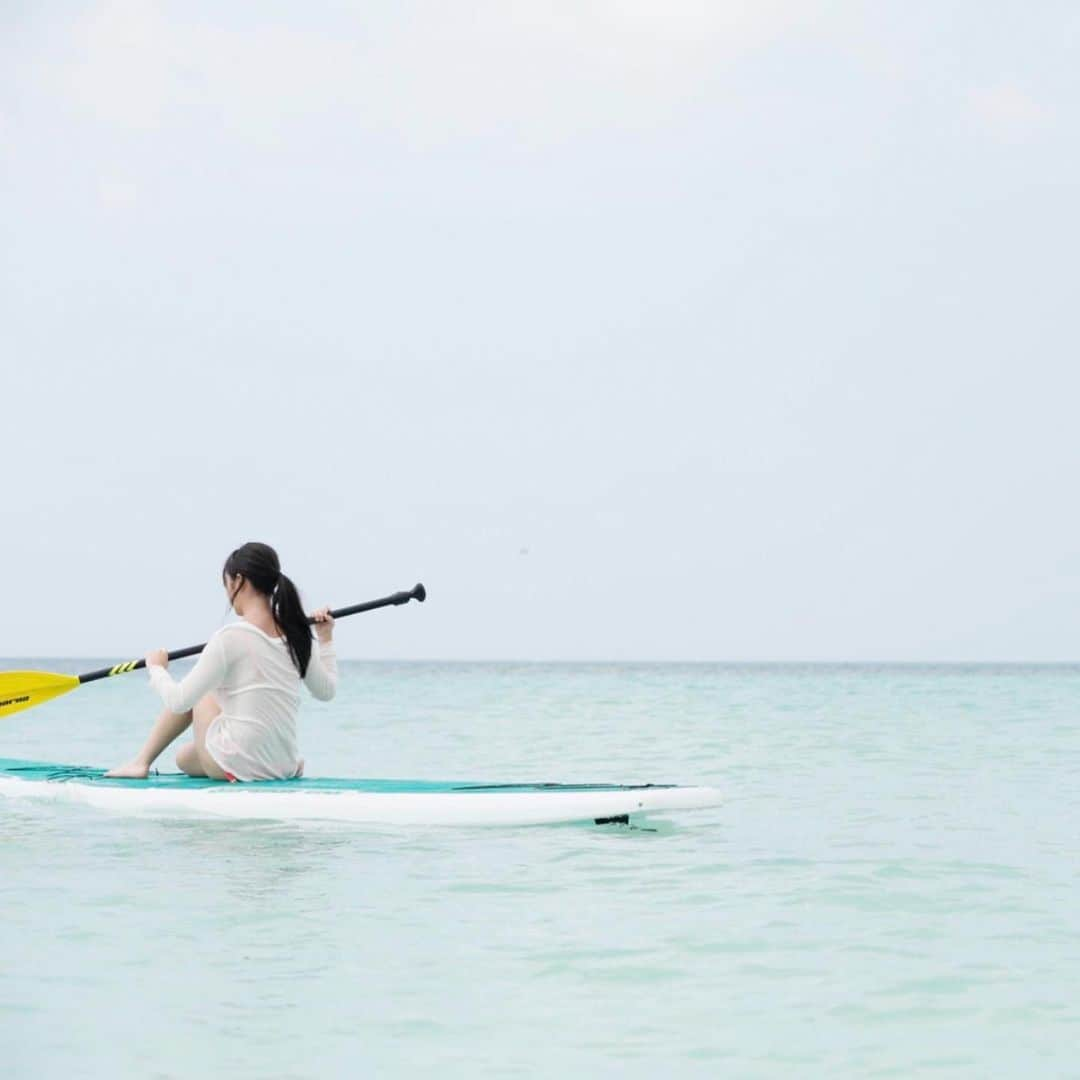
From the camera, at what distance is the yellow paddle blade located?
793 cm

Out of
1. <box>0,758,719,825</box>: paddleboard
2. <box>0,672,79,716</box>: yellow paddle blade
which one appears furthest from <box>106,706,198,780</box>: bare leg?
<box>0,672,79,716</box>: yellow paddle blade

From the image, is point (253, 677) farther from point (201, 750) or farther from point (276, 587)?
point (201, 750)

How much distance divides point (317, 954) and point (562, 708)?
651 inches

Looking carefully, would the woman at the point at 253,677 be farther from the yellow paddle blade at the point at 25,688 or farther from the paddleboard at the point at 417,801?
the yellow paddle blade at the point at 25,688

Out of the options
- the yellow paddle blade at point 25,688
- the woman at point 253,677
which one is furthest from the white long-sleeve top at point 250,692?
the yellow paddle blade at point 25,688

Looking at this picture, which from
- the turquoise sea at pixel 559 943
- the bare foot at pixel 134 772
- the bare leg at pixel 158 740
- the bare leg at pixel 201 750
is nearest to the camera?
the turquoise sea at pixel 559 943

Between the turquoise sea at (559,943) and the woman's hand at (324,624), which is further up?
the woman's hand at (324,624)

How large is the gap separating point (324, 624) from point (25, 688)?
224cm

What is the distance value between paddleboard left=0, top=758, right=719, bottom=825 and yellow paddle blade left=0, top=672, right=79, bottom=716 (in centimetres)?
148

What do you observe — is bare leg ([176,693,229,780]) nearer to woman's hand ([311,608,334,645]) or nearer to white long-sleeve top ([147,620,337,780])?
white long-sleeve top ([147,620,337,780])

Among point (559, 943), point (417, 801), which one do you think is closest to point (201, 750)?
point (417, 801)

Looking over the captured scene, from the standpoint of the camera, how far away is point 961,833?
6844 mm

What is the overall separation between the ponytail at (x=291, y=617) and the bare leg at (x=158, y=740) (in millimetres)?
646

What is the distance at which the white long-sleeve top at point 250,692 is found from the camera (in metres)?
6.18
